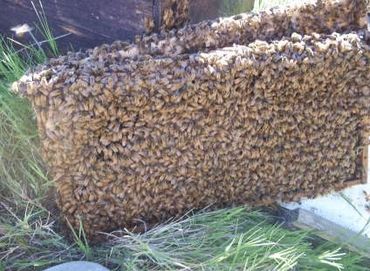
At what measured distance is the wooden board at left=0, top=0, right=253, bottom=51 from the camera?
9.73 ft

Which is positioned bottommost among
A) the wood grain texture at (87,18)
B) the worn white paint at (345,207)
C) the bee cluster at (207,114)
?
the worn white paint at (345,207)

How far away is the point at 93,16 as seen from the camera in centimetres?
308

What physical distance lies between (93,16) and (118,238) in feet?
4.07

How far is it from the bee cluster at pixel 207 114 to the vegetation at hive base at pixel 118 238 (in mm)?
138

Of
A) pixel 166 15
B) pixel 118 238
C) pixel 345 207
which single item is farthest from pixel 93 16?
pixel 345 207

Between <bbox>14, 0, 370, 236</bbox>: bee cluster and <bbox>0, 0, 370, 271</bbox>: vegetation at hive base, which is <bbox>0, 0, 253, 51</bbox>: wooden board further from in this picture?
<bbox>0, 0, 370, 271</bbox>: vegetation at hive base

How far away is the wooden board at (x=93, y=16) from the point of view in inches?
117

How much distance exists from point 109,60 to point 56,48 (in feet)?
2.13

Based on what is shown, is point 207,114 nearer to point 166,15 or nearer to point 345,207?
point 166,15

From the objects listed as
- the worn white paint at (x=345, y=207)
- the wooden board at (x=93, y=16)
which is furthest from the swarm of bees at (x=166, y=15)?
the worn white paint at (x=345, y=207)

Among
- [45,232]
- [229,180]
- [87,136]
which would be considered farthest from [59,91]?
[229,180]

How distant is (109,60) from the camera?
2.65 meters

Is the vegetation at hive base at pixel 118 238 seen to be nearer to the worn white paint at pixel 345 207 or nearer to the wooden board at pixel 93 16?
the worn white paint at pixel 345 207

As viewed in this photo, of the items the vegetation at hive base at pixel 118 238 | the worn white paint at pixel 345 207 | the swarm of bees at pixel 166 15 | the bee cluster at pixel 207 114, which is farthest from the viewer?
the worn white paint at pixel 345 207
